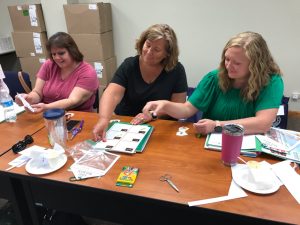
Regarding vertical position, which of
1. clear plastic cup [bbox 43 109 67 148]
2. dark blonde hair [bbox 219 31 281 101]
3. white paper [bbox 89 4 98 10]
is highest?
white paper [bbox 89 4 98 10]

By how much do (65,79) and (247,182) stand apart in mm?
1552

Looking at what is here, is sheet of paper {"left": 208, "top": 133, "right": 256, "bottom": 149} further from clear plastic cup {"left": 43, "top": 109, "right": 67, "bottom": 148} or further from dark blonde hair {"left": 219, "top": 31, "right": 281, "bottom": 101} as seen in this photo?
clear plastic cup {"left": 43, "top": 109, "right": 67, "bottom": 148}

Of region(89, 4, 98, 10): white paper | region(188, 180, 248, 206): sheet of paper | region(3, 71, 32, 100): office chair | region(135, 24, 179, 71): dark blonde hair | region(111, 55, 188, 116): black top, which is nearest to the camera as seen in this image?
region(188, 180, 248, 206): sheet of paper

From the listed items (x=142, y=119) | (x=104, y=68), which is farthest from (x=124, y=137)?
(x=104, y=68)

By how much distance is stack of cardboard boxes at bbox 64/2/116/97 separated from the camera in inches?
115

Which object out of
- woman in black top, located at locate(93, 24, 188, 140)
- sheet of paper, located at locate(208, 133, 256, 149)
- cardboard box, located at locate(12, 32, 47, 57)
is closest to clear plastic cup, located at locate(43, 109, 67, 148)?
woman in black top, located at locate(93, 24, 188, 140)

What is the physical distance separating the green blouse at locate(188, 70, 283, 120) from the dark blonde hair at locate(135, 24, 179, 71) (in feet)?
0.99

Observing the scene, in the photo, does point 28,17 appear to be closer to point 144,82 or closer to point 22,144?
point 144,82

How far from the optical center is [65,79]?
2.02 metres

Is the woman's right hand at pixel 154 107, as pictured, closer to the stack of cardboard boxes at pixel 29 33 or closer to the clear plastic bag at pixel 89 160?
the clear plastic bag at pixel 89 160

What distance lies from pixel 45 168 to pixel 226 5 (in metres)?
2.45

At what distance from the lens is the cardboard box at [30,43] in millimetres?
3254

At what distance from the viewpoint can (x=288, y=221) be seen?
0.83m

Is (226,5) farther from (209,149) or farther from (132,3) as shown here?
(209,149)
